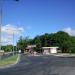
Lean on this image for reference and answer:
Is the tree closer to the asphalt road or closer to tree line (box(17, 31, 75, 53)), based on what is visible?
tree line (box(17, 31, 75, 53))

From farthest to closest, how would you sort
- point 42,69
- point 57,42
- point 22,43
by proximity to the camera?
point 22,43 < point 57,42 < point 42,69

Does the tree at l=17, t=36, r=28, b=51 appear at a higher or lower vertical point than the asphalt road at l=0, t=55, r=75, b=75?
higher

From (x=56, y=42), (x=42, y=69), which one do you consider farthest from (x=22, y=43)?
(x=42, y=69)

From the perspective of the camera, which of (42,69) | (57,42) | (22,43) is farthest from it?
(22,43)

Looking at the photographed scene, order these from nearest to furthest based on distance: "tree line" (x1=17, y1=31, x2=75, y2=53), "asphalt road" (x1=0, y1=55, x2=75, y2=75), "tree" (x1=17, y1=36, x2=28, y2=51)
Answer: "asphalt road" (x1=0, y1=55, x2=75, y2=75) → "tree line" (x1=17, y1=31, x2=75, y2=53) → "tree" (x1=17, y1=36, x2=28, y2=51)

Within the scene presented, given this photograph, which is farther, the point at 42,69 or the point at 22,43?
the point at 22,43

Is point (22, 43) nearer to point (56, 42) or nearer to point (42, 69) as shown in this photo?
point (56, 42)

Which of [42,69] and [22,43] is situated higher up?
[22,43]

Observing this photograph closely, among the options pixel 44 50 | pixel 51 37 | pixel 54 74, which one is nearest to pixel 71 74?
pixel 54 74

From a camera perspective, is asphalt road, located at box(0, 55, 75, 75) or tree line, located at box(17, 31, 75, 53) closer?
asphalt road, located at box(0, 55, 75, 75)

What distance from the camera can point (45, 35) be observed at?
184250 millimetres

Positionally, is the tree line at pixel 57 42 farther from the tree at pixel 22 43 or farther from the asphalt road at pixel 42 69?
the asphalt road at pixel 42 69

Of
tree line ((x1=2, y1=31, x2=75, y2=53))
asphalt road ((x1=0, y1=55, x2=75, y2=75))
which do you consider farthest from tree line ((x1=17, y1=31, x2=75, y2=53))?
asphalt road ((x1=0, y1=55, x2=75, y2=75))

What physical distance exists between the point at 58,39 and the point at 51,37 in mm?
12234
